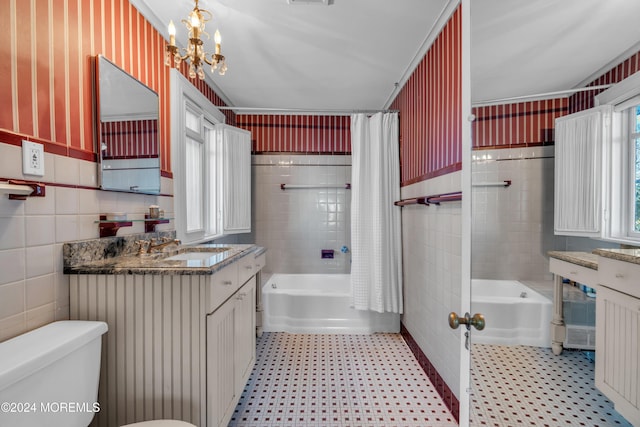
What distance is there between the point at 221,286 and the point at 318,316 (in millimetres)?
1779

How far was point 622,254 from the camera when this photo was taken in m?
0.45

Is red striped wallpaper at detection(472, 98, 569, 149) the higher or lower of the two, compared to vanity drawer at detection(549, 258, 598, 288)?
higher

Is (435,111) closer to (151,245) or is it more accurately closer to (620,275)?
(620,275)

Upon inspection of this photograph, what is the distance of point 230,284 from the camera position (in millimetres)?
1540

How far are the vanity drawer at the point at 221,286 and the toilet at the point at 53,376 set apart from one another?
0.40 metres

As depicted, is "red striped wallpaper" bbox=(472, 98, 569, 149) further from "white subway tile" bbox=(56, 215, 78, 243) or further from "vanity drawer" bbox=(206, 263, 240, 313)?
"white subway tile" bbox=(56, 215, 78, 243)

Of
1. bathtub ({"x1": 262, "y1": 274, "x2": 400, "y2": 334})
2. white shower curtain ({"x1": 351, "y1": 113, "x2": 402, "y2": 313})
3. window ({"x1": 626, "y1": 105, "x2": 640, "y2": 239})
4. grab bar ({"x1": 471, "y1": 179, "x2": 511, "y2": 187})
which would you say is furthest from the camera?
bathtub ({"x1": 262, "y1": 274, "x2": 400, "y2": 334})

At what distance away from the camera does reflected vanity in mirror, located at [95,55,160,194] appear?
1461 mm

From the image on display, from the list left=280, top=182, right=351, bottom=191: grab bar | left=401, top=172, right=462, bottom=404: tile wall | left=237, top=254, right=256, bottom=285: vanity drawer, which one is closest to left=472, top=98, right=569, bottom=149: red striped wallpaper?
left=401, top=172, right=462, bottom=404: tile wall

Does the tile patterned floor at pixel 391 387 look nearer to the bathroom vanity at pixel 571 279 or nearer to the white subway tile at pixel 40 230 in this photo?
the bathroom vanity at pixel 571 279

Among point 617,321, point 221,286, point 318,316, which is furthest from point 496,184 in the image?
point 318,316

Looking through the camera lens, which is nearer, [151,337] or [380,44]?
[151,337]

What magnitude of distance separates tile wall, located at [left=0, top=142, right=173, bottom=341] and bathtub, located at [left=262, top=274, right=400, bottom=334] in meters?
1.89

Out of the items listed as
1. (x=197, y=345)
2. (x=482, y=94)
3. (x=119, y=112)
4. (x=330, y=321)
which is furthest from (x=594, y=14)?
(x=330, y=321)
